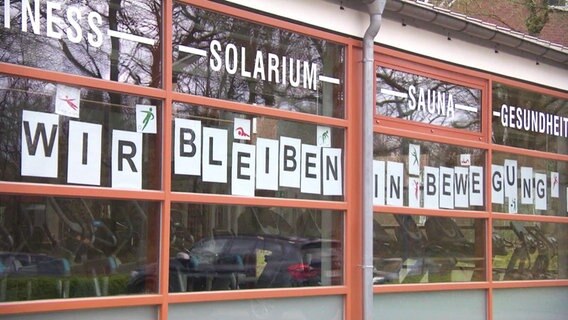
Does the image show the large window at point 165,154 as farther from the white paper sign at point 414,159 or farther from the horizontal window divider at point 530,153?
the horizontal window divider at point 530,153

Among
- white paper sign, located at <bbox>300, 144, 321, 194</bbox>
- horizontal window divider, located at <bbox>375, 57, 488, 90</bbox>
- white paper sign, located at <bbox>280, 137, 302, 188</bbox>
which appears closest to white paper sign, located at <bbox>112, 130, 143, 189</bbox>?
white paper sign, located at <bbox>280, 137, 302, 188</bbox>

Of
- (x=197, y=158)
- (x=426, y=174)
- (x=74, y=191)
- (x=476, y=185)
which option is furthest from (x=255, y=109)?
(x=476, y=185)

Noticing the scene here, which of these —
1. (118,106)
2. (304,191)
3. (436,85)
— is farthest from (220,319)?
(436,85)

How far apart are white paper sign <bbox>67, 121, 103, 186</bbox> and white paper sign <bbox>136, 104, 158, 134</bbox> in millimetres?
362

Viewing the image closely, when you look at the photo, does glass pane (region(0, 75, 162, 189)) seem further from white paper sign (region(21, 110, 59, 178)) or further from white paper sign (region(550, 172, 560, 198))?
white paper sign (region(550, 172, 560, 198))

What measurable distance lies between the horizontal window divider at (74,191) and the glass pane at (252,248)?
29 cm

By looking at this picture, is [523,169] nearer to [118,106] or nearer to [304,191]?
[304,191]

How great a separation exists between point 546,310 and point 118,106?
6.14m

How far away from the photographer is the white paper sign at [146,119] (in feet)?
19.9

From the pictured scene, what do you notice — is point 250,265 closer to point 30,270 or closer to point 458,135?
point 30,270

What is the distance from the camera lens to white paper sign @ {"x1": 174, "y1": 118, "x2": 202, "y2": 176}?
20.5 ft

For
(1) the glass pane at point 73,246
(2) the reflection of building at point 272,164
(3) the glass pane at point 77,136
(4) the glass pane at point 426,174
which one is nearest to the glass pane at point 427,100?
(2) the reflection of building at point 272,164

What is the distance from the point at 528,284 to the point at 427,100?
105 inches

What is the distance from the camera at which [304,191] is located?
7.17 metres
